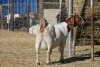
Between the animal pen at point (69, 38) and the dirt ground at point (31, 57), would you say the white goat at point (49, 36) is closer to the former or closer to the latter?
the dirt ground at point (31, 57)

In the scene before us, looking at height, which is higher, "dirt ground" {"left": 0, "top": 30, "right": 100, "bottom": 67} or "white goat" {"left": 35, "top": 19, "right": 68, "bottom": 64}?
"white goat" {"left": 35, "top": 19, "right": 68, "bottom": 64}

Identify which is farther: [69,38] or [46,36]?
[69,38]

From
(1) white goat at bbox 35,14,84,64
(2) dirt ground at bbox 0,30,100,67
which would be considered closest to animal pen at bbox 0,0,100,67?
(2) dirt ground at bbox 0,30,100,67

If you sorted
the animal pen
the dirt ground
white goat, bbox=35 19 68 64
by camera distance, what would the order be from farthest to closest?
the animal pen, the dirt ground, white goat, bbox=35 19 68 64

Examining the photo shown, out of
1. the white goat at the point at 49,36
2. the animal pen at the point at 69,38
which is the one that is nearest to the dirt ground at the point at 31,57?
the animal pen at the point at 69,38

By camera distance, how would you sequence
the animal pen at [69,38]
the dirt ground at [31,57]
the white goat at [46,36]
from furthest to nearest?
the animal pen at [69,38], the dirt ground at [31,57], the white goat at [46,36]

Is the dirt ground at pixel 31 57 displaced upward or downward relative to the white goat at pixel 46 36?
downward

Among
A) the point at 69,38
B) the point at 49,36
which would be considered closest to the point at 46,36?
the point at 49,36

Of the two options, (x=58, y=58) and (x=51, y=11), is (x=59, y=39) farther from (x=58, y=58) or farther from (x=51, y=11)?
(x=51, y=11)

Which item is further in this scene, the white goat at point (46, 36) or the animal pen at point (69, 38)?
the animal pen at point (69, 38)

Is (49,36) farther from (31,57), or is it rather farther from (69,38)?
(69,38)

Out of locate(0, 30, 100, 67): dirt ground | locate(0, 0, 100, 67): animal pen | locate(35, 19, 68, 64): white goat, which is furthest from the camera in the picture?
locate(0, 0, 100, 67): animal pen

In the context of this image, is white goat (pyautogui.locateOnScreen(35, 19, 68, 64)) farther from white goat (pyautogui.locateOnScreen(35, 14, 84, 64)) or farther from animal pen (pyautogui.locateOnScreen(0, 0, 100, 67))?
animal pen (pyautogui.locateOnScreen(0, 0, 100, 67))

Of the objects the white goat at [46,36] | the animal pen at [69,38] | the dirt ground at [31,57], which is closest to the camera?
the white goat at [46,36]
